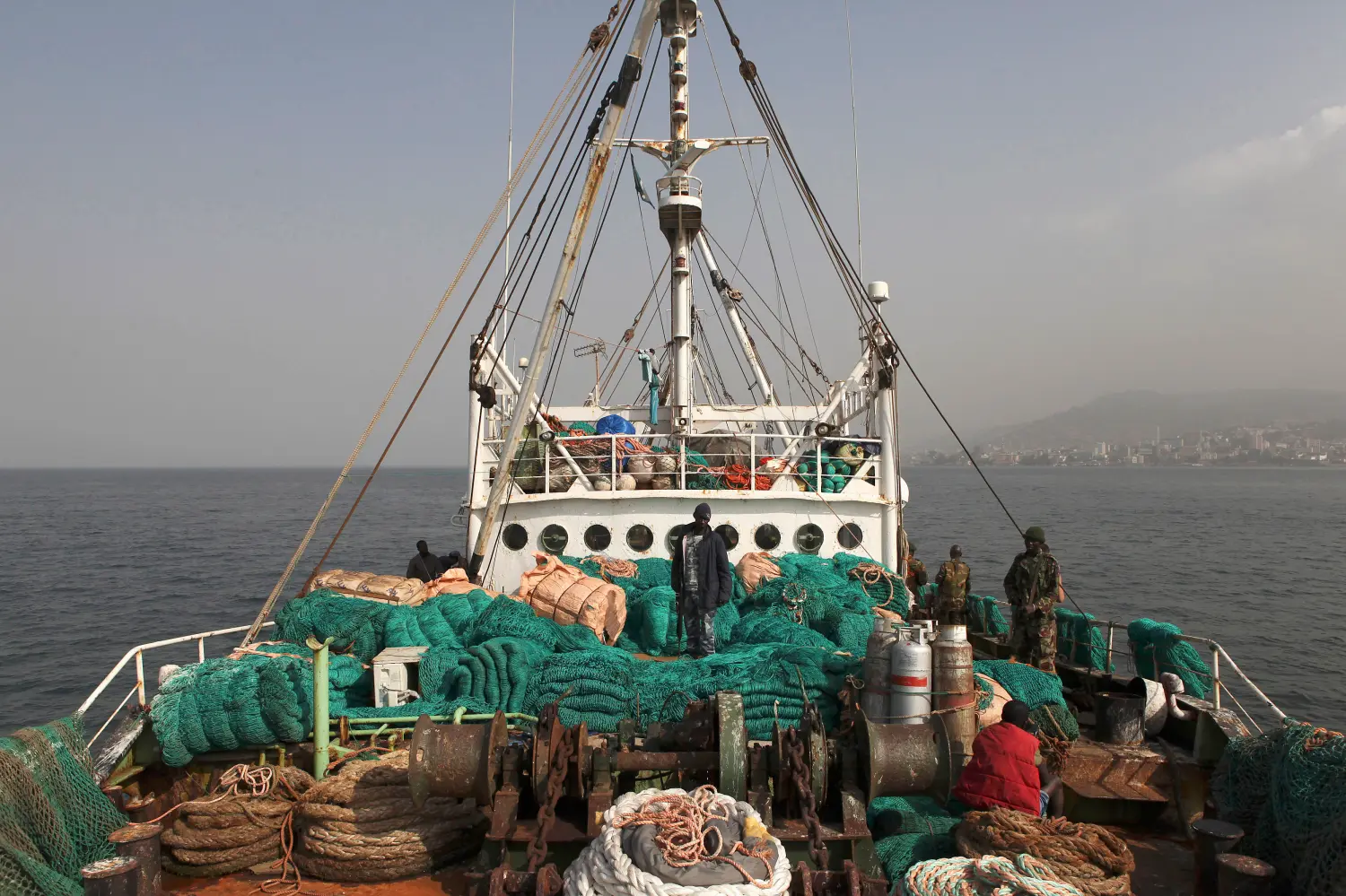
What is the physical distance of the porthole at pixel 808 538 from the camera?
12.4 meters

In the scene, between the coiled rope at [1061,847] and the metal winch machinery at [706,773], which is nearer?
the coiled rope at [1061,847]

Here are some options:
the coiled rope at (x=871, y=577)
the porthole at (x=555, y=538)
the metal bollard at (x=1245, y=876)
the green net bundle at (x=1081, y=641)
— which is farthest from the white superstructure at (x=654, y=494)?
the metal bollard at (x=1245, y=876)

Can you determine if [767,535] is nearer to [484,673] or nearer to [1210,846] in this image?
[484,673]

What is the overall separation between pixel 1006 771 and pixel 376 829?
3906mm

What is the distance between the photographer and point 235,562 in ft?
132

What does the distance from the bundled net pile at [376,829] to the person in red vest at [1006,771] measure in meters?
3.16

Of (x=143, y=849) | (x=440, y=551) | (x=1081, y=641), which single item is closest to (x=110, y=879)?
(x=143, y=849)

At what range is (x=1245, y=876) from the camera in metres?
4.67

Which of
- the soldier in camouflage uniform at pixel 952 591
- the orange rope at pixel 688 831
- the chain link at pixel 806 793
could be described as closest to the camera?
the orange rope at pixel 688 831

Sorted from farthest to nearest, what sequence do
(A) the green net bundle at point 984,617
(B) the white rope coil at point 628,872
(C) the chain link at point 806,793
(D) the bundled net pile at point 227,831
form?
(A) the green net bundle at point 984,617
(D) the bundled net pile at point 227,831
(C) the chain link at point 806,793
(B) the white rope coil at point 628,872

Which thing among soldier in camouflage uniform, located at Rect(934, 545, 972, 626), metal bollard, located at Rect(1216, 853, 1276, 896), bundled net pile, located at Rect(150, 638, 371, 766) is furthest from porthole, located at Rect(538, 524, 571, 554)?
metal bollard, located at Rect(1216, 853, 1276, 896)

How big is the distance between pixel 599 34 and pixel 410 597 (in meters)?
7.58

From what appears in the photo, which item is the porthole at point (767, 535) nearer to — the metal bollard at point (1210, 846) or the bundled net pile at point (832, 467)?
the bundled net pile at point (832, 467)

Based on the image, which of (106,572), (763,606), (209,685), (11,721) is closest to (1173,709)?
(763,606)
